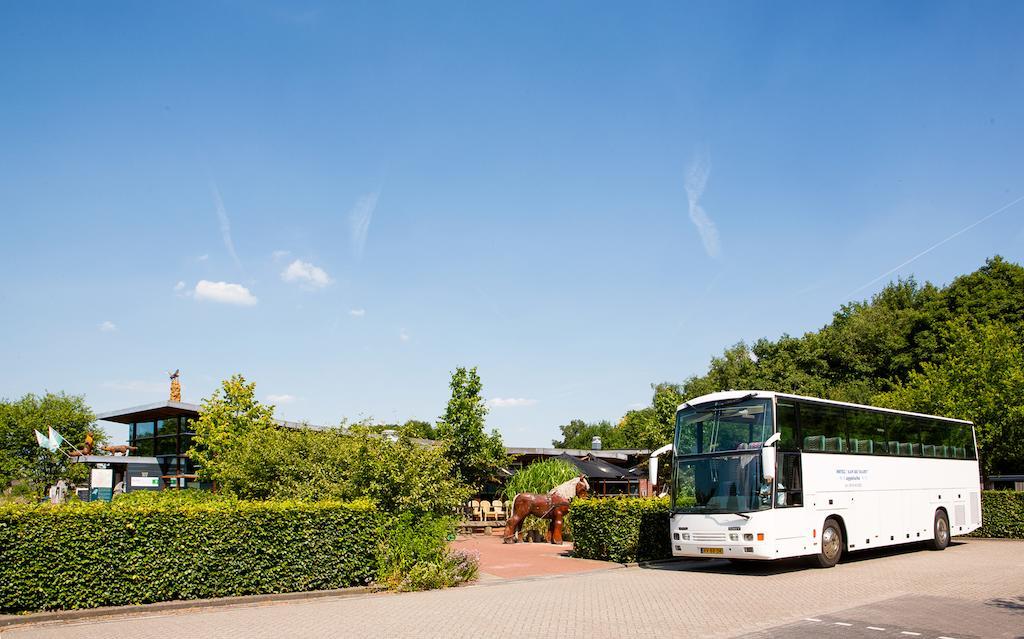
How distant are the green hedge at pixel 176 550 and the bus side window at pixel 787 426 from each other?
7.87 metres

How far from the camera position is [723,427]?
15.4 meters

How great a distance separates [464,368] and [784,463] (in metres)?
15.0

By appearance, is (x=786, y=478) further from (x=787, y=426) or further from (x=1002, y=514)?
(x=1002, y=514)

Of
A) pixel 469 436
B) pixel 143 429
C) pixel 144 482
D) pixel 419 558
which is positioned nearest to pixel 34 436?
pixel 143 429

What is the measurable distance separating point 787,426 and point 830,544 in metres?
3.08

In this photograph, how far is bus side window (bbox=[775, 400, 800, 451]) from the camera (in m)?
14.9

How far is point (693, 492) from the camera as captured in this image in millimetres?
15531

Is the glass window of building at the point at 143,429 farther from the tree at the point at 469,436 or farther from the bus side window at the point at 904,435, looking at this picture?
the bus side window at the point at 904,435

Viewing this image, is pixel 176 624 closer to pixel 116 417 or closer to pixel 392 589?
pixel 392 589

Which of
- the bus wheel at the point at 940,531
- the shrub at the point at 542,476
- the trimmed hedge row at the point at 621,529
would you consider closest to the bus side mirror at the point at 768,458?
the trimmed hedge row at the point at 621,529

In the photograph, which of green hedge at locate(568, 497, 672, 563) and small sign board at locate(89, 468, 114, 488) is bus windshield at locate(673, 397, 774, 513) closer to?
green hedge at locate(568, 497, 672, 563)

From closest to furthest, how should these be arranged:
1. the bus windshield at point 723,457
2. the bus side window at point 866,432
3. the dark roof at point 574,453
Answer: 1. the bus windshield at point 723,457
2. the bus side window at point 866,432
3. the dark roof at point 574,453

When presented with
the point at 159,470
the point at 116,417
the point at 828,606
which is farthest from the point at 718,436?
the point at 116,417

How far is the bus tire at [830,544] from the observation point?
15.9 meters
